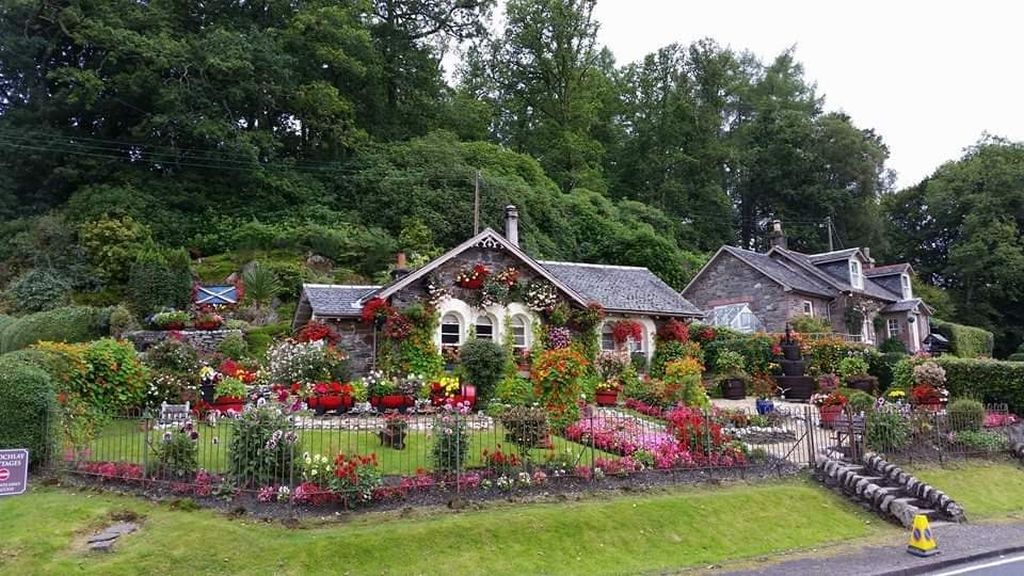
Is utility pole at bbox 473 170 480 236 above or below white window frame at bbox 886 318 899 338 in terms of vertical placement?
above

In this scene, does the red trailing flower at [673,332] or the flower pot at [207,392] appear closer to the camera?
the flower pot at [207,392]

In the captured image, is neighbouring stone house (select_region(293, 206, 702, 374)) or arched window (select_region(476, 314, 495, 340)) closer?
neighbouring stone house (select_region(293, 206, 702, 374))

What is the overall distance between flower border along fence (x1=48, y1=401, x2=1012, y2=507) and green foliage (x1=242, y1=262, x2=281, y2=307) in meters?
14.9

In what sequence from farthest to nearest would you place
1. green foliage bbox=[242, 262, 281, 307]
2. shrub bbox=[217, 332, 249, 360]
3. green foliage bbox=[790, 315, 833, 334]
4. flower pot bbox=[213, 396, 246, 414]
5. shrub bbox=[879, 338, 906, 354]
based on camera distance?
1. shrub bbox=[879, 338, 906, 354]
2. green foliage bbox=[790, 315, 833, 334]
3. green foliage bbox=[242, 262, 281, 307]
4. shrub bbox=[217, 332, 249, 360]
5. flower pot bbox=[213, 396, 246, 414]

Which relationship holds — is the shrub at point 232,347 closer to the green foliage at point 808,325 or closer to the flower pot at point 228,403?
the flower pot at point 228,403

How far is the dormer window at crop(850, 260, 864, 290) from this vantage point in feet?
129

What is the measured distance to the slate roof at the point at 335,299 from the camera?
22000mm

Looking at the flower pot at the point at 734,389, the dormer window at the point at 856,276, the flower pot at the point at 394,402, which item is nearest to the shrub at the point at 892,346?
the dormer window at the point at 856,276

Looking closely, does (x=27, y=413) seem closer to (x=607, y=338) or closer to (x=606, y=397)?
(x=606, y=397)

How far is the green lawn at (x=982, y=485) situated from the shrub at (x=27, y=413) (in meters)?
17.8

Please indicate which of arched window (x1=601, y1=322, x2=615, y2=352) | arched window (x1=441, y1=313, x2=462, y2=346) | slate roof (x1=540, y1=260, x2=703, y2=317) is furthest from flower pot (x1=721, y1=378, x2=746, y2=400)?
arched window (x1=441, y1=313, x2=462, y2=346)

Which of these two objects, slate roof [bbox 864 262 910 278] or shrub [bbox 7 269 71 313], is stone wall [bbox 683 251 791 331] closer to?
slate roof [bbox 864 262 910 278]

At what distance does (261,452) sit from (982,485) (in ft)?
51.3

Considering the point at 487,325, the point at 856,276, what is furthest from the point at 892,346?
the point at 487,325
